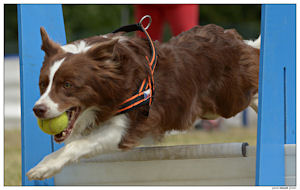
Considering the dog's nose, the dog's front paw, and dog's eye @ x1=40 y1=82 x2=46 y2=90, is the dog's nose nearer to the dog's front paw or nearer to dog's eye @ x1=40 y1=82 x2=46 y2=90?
dog's eye @ x1=40 y1=82 x2=46 y2=90


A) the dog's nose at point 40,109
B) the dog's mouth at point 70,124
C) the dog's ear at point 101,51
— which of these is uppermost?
the dog's ear at point 101,51

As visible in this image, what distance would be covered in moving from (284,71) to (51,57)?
4.51 feet

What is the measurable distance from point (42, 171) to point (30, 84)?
2.41 ft

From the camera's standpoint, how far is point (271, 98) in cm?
277

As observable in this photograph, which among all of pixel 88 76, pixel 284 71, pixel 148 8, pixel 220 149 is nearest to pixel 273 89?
pixel 284 71

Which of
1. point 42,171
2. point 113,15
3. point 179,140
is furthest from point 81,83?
point 113,15

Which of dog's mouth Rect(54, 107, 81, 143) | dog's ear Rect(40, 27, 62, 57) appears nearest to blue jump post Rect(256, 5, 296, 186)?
dog's mouth Rect(54, 107, 81, 143)

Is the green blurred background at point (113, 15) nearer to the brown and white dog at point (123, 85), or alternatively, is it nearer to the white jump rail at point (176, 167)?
the brown and white dog at point (123, 85)

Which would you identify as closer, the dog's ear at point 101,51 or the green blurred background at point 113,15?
the dog's ear at point 101,51

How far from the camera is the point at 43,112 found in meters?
2.51

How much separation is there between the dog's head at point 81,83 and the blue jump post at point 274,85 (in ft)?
2.69

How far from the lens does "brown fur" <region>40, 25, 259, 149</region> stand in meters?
2.72

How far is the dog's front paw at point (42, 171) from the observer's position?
2629 mm

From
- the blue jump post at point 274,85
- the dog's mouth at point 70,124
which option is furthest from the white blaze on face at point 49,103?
the blue jump post at point 274,85
